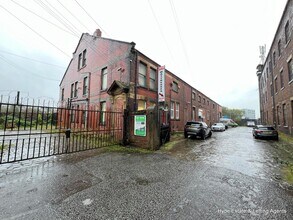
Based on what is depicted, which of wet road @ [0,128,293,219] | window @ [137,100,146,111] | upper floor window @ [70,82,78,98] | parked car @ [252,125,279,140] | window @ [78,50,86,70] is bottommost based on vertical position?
wet road @ [0,128,293,219]

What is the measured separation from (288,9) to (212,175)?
52.8 ft

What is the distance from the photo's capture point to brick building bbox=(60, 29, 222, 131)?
10.5m

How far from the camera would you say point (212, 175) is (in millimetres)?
4359

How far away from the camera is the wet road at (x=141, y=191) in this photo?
2.57 m

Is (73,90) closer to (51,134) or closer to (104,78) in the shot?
(104,78)

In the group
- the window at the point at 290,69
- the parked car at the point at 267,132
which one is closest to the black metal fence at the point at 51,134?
the parked car at the point at 267,132

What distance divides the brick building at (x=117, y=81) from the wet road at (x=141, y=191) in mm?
5194

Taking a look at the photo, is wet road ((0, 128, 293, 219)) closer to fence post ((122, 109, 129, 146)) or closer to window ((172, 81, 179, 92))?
fence post ((122, 109, 129, 146))

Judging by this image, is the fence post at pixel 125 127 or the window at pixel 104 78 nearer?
the fence post at pixel 125 127

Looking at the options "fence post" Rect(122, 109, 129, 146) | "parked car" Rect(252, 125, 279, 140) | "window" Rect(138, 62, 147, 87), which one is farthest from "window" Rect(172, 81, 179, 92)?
"fence post" Rect(122, 109, 129, 146)

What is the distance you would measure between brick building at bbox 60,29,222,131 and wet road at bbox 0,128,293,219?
519cm

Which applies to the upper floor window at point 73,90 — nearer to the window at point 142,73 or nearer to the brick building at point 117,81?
the brick building at point 117,81

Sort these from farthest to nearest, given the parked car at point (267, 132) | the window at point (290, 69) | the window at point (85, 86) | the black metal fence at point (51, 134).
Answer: the window at point (85, 86) → the parked car at point (267, 132) → the window at point (290, 69) → the black metal fence at point (51, 134)

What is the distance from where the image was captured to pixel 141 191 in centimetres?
334
